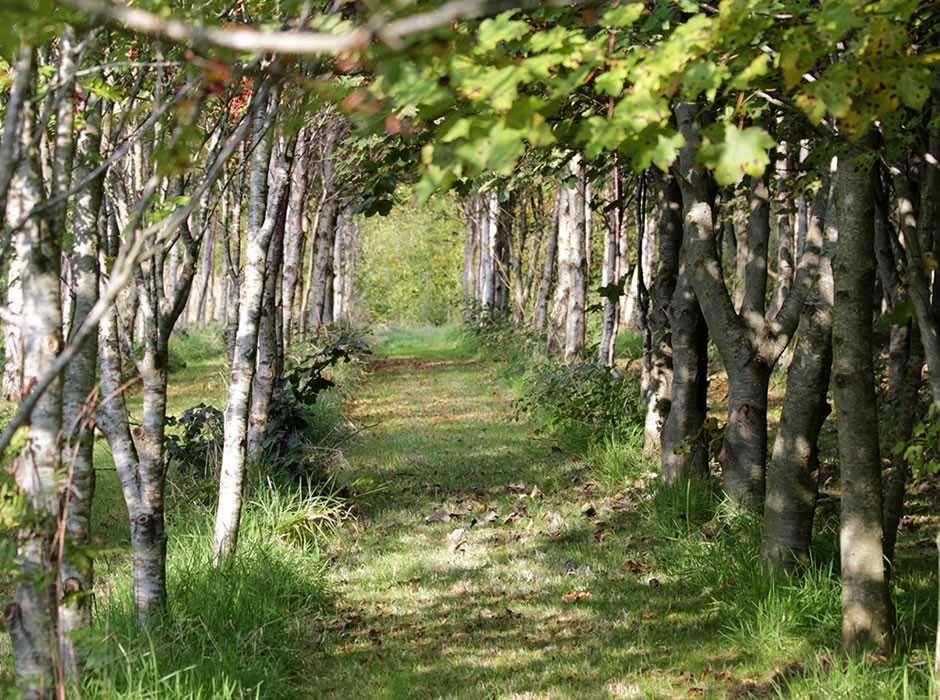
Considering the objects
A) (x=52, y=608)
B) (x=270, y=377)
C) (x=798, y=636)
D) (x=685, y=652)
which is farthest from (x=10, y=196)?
(x=270, y=377)

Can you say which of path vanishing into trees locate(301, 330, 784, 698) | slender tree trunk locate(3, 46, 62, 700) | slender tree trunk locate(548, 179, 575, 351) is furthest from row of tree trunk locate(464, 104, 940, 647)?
slender tree trunk locate(548, 179, 575, 351)

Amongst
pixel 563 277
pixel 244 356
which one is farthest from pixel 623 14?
pixel 563 277

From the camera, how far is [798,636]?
14.6 feet

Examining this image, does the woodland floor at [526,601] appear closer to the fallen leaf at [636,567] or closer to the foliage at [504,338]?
the fallen leaf at [636,567]

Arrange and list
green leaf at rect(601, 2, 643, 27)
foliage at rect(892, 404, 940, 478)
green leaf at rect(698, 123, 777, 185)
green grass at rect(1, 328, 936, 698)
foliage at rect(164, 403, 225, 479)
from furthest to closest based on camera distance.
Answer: foliage at rect(164, 403, 225, 479), green grass at rect(1, 328, 936, 698), foliage at rect(892, 404, 940, 478), green leaf at rect(601, 2, 643, 27), green leaf at rect(698, 123, 777, 185)

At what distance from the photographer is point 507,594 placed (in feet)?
18.4

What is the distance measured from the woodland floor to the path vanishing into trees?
0.01 meters

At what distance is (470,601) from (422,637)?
592 mm

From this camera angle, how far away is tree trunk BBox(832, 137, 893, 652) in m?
4.00

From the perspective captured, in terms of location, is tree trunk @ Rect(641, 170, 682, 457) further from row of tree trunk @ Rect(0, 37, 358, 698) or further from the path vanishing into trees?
row of tree trunk @ Rect(0, 37, 358, 698)

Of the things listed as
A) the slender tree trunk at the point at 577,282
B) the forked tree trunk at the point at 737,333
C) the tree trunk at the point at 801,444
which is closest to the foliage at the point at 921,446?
the tree trunk at the point at 801,444

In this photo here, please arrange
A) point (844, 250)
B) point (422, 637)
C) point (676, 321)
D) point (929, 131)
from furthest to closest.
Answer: point (676, 321), point (422, 637), point (929, 131), point (844, 250)

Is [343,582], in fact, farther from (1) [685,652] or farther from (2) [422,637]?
(1) [685,652]

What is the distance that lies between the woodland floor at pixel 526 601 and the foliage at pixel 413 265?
1473 inches
